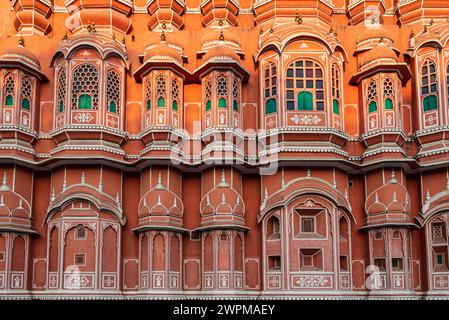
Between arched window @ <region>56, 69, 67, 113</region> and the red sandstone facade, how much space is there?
81 mm

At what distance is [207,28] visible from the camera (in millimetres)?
23516

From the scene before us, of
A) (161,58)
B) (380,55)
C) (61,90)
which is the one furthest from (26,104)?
(380,55)

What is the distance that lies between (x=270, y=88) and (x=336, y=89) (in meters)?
2.31

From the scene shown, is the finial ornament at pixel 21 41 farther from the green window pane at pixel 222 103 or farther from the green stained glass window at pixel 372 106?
the green stained glass window at pixel 372 106

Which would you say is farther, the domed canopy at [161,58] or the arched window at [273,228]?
the domed canopy at [161,58]

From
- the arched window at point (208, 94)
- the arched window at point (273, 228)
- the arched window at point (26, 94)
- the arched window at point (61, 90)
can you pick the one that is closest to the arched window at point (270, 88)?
the arched window at point (208, 94)

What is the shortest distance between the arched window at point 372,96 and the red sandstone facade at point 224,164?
0.04m

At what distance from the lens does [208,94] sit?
21.7 metres

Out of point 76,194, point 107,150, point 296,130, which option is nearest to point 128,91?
point 107,150

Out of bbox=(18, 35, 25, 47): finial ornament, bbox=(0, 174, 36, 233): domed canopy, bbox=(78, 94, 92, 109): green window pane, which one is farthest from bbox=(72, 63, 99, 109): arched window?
bbox=(0, 174, 36, 233): domed canopy

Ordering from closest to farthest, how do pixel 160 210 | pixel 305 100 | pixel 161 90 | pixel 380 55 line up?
pixel 160 210, pixel 305 100, pixel 161 90, pixel 380 55

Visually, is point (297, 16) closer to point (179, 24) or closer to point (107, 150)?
point (179, 24)

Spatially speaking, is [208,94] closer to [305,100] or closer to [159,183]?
[305,100]

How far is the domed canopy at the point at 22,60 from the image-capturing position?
21094 mm
